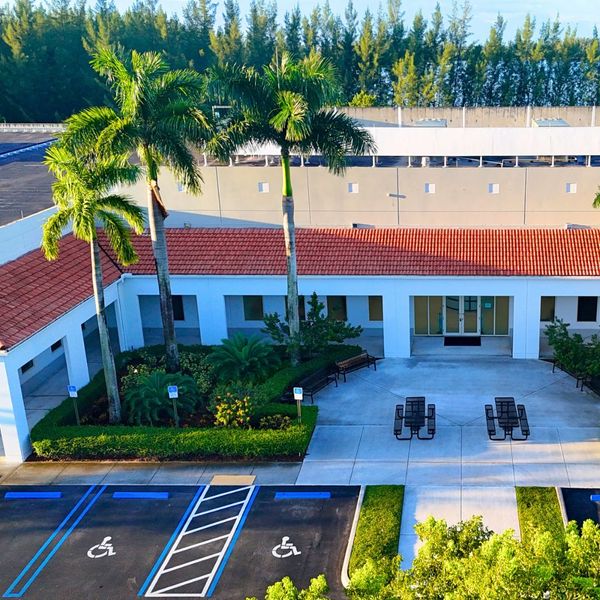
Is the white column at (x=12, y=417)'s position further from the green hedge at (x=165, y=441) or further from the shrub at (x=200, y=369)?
the shrub at (x=200, y=369)

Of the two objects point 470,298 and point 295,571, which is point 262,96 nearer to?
point 470,298

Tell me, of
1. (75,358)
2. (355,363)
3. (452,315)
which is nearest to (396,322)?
(355,363)

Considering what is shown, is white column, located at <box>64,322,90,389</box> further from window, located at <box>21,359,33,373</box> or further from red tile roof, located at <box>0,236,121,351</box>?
window, located at <box>21,359,33,373</box>

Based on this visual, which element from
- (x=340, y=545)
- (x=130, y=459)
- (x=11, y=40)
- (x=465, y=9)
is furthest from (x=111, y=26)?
(x=340, y=545)

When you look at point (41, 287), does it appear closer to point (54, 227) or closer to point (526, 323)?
point (54, 227)

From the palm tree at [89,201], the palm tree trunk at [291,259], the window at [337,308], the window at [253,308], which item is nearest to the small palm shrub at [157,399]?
the palm tree at [89,201]

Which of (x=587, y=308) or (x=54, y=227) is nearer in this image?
(x=54, y=227)
